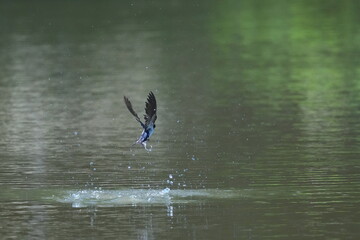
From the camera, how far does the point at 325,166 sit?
16922mm

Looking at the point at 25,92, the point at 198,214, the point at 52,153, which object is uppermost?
the point at 25,92

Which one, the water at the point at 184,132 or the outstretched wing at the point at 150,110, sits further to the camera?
the outstretched wing at the point at 150,110

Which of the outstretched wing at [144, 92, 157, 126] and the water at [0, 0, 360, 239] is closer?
the water at [0, 0, 360, 239]

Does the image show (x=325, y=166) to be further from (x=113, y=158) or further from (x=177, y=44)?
(x=177, y=44)

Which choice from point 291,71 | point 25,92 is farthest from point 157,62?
point 25,92

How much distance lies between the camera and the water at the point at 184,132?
13961 mm

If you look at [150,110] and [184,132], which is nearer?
[150,110]

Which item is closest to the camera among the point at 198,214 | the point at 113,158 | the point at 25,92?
the point at 198,214

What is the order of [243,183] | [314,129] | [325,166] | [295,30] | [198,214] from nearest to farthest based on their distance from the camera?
[198,214]
[243,183]
[325,166]
[314,129]
[295,30]

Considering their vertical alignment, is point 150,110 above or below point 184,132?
below

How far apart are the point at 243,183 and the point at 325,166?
150cm

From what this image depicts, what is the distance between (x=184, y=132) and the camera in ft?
67.3

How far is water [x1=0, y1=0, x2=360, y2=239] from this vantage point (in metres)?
14.0

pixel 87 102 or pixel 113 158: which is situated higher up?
pixel 87 102
